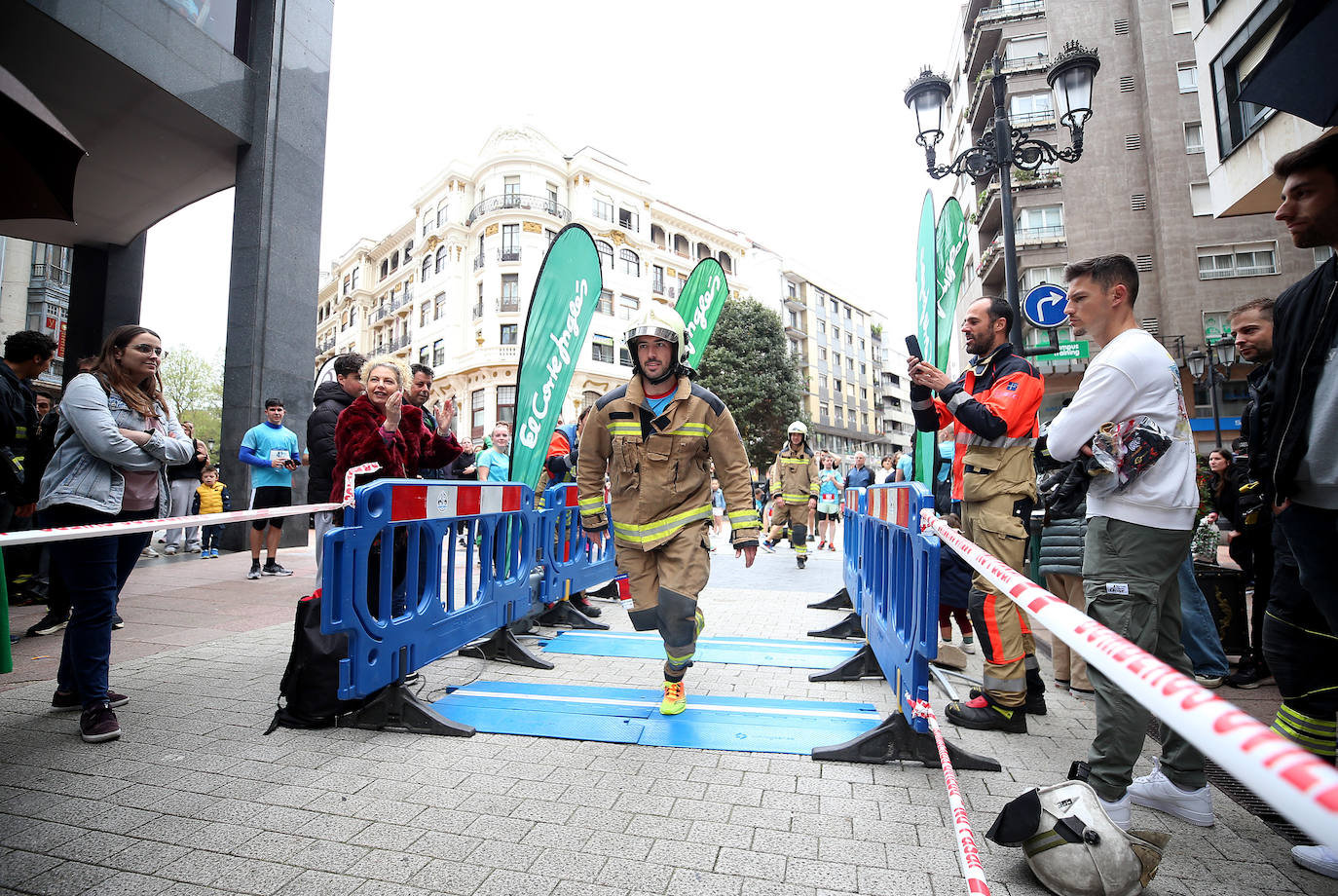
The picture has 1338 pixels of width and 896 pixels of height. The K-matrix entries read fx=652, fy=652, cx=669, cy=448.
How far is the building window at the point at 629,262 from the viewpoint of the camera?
128 ft

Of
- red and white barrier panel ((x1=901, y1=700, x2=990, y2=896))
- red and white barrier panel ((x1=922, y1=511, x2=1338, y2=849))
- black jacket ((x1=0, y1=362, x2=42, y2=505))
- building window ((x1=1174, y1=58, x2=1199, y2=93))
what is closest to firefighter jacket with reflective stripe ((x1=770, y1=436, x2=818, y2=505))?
red and white barrier panel ((x1=901, y1=700, x2=990, y2=896))

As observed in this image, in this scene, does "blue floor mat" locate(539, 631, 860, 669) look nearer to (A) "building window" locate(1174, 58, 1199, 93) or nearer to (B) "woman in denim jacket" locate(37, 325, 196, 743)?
(B) "woman in denim jacket" locate(37, 325, 196, 743)

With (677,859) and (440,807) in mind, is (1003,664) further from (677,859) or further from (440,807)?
(440,807)

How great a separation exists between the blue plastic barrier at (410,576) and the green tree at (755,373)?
1163 inches

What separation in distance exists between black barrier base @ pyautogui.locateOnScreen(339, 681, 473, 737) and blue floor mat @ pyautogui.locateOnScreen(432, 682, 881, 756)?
Answer: 0.24 meters

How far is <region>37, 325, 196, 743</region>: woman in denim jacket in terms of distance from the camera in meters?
3.19

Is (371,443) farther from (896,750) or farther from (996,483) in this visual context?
(996,483)

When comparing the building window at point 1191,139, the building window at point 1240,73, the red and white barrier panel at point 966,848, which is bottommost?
the red and white barrier panel at point 966,848

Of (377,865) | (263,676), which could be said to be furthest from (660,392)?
(263,676)

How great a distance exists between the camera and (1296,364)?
228 cm

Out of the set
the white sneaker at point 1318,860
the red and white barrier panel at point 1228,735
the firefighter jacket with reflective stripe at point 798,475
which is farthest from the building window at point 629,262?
the red and white barrier panel at point 1228,735

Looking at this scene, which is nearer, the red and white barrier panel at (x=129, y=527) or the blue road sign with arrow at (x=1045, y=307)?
the red and white barrier panel at (x=129, y=527)

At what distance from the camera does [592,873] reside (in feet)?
6.75

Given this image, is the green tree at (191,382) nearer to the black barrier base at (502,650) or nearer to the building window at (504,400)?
the building window at (504,400)
